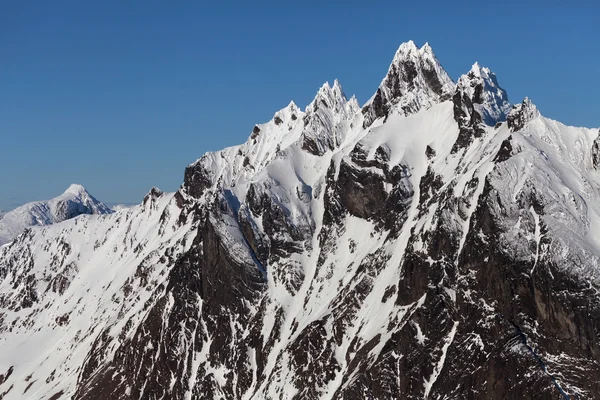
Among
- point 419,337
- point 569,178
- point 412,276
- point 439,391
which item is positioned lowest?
point 439,391

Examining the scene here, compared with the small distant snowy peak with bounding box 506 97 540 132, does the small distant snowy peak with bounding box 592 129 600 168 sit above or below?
below

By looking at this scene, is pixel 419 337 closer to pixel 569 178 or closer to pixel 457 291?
pixel 457 291

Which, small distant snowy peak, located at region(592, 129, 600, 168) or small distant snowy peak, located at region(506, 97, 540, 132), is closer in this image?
small distant snowy peak, located at region(592, 129, 600, 168)

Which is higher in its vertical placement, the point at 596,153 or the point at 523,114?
the point at 523,114

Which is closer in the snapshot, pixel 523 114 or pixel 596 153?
pixel 596 153

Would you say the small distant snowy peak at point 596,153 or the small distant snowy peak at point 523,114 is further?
the small distant snowy peak at point 523,114

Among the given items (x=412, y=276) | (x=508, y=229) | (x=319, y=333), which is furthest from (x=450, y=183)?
(x=319, y=333)

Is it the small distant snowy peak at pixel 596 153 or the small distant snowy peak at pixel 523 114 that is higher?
the small distant snowy peak at pixel 523 114

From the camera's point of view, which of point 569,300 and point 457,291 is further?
point 457,291
